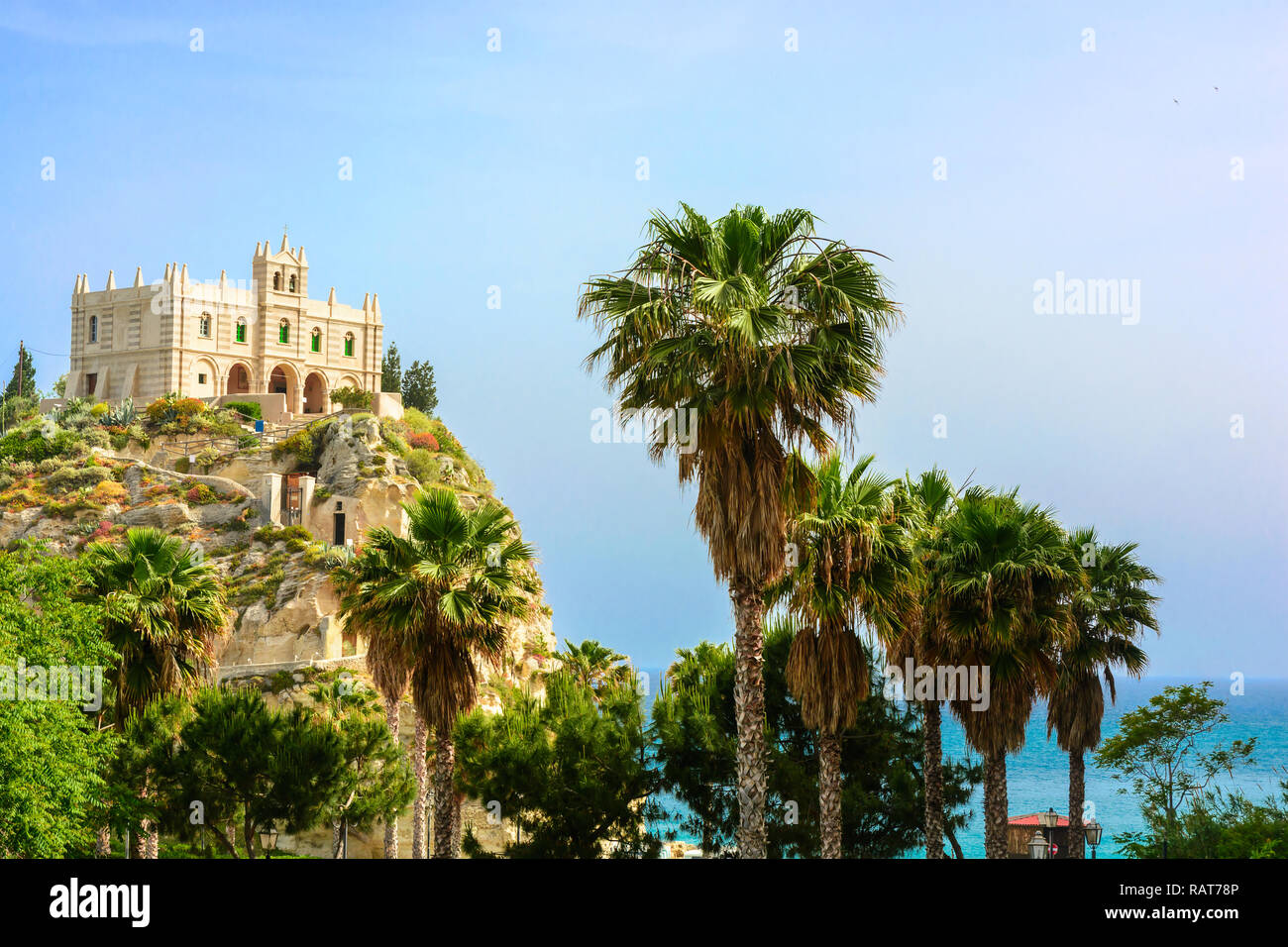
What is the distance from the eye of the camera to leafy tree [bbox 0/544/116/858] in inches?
873

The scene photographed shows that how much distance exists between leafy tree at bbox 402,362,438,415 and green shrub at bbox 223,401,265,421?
862 inches

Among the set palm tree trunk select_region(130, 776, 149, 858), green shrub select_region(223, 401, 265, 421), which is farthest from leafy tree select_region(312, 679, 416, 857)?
green shrub select_region(223, 401, 265, 421)

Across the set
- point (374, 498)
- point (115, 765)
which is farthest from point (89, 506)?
point (115, 765)

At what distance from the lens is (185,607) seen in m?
29.8

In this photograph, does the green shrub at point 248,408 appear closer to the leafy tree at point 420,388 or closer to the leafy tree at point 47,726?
the leafy tree at point 420,388

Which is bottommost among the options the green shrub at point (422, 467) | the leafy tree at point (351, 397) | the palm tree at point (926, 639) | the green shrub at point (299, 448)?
the palm tree at point (926, 639)

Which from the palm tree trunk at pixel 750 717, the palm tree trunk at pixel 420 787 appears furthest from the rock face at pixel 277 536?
the palm tree trunk at pixel 750 717

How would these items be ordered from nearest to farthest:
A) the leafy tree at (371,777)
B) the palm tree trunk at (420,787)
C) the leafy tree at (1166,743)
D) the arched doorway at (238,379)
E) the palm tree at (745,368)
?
the palm tree at (745,368) → the palm tree trunk at (420,787) → the leafy tree at (371,777) → the leafy tree at (1166,743) → the arched doorway at (238,379)

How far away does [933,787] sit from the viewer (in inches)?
997

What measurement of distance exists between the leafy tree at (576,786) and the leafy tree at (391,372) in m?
82.2

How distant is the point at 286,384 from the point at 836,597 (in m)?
81.5

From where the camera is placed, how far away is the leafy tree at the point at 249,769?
32.3 metres
